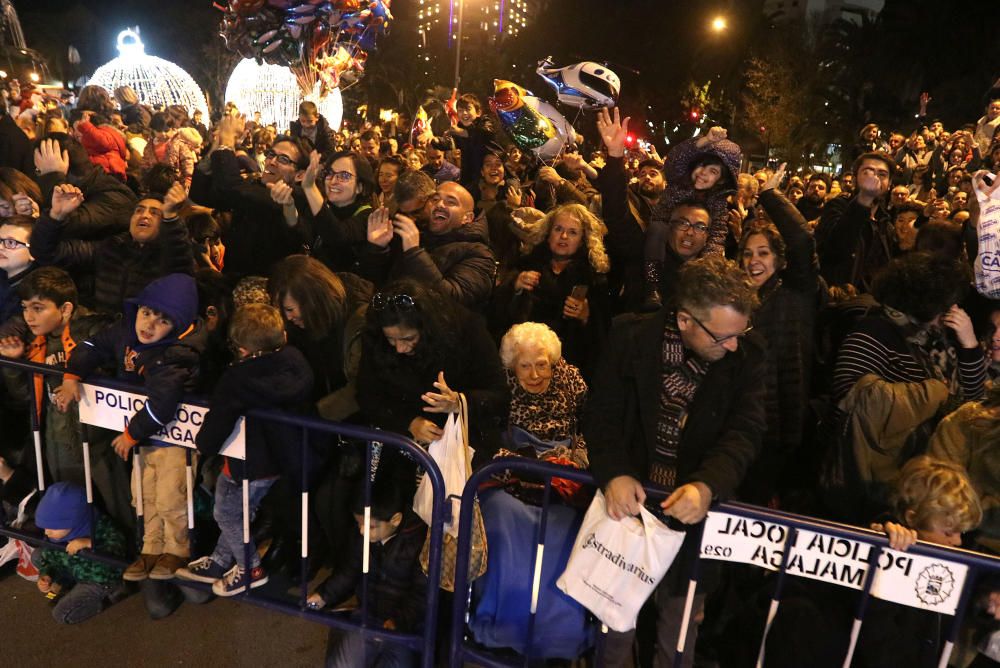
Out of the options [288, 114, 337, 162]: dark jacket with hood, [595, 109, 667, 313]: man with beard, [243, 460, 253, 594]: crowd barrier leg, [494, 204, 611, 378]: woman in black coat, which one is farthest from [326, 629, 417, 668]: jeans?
[288, 114, 337, 162]: dark jacket with hood

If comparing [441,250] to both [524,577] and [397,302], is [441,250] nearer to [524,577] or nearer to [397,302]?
[397,302]

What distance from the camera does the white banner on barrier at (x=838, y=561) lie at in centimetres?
242

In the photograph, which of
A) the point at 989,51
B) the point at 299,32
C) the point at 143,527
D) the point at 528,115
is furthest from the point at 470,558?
the point at 989,51

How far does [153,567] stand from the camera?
3.46 meters

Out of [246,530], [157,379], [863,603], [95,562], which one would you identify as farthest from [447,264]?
[863,603]

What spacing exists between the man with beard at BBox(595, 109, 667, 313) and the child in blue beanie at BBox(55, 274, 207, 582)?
2581 mm

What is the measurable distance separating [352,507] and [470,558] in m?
0.84

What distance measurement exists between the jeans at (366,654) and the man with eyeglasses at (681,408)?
93 centimetres

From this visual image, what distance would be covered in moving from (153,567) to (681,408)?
2.74 m

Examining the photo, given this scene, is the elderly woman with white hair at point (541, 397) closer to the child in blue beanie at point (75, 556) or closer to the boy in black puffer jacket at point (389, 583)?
the boy in black puffer jacket at point (389, 583)

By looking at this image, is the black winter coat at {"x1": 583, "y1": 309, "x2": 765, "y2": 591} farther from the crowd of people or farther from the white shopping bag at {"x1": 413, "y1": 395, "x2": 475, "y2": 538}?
the white shopping bag at {"x1": 413, "y1": 395, "x2": 475, "y2": 538}

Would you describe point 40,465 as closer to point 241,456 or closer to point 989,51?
point 241,456

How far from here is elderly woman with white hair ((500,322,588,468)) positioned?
3.48 metres

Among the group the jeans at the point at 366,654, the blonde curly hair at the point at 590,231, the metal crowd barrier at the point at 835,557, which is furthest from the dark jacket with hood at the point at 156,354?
the blonde curly hair at the point at 590,231
